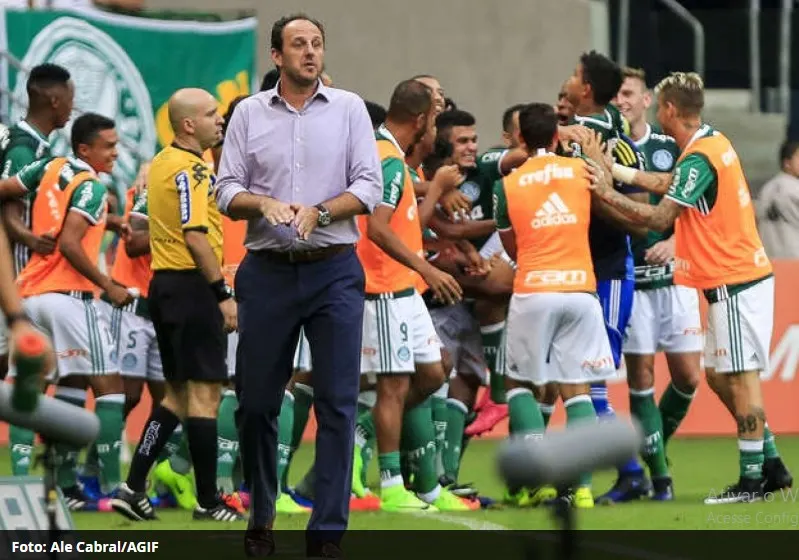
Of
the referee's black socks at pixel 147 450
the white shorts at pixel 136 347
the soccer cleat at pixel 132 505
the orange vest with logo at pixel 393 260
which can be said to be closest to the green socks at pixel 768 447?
the orange vest with logo at pixel 393 260

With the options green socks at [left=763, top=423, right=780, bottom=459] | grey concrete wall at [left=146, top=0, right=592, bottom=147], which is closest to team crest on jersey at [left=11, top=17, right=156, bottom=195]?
grey concrete wall at [left=146, top=0, right=592, bottom=147]

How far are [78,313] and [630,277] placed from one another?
324cm

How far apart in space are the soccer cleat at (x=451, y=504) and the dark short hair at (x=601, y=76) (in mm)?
2447

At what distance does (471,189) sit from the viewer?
13.3 metres

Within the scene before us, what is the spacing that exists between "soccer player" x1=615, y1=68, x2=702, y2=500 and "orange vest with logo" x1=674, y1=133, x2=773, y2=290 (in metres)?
1.08

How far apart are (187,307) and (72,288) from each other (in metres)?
1.23

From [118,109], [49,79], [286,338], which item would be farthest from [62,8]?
[286,338]

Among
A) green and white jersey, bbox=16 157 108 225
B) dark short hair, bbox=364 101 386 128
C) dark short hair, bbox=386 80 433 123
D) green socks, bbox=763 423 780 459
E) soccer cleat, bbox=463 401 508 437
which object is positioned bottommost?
soccer cleat, bbox=463 401 508 437

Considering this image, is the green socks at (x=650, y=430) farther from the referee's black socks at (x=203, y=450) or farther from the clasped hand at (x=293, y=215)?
the clasped hand at (x=293, y=215)

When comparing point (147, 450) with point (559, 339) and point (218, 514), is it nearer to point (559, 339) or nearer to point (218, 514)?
point (218, 514)

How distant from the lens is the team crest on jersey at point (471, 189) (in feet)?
43.7

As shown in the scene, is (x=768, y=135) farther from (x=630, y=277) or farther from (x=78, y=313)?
(x=78, y=313)

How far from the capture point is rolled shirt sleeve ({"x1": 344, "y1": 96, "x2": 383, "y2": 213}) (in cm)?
900

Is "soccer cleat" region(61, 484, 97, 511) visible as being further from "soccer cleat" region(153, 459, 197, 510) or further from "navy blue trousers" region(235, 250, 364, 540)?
"navy blue trousers" region(235, 250, 364, 540)
